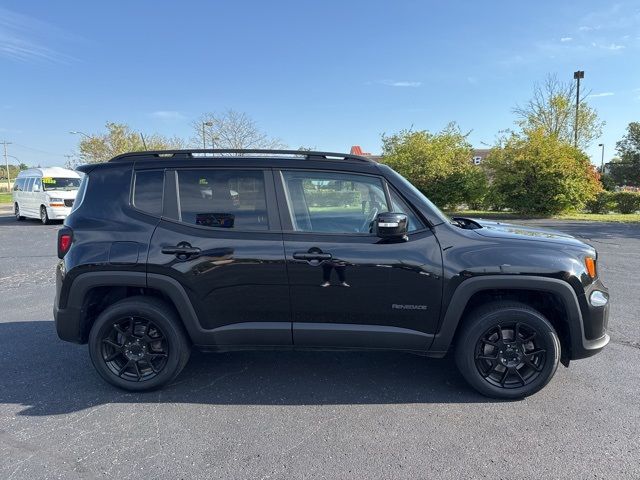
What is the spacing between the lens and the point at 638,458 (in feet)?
7.89

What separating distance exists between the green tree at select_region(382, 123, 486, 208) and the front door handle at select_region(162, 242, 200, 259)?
59.2 feet

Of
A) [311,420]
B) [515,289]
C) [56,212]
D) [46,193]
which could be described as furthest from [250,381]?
[46,193]

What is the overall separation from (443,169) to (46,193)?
17.8 metres

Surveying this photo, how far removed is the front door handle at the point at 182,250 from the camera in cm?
300

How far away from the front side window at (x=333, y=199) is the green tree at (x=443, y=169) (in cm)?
1746

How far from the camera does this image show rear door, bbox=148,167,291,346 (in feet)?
9.84

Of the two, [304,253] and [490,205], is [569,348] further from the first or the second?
[490,205]

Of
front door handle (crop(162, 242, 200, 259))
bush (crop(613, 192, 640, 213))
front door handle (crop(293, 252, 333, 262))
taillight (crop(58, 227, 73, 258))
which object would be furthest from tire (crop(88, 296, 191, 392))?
bush (crop(613, 192, 640, 213))

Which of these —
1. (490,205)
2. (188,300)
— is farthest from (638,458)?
(490,205)

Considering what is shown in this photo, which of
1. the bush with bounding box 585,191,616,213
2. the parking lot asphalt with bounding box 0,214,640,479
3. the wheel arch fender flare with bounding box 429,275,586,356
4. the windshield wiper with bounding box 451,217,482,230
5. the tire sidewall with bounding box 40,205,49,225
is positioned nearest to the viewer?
the parking lot asphalt with bounding box 0,214,640,479

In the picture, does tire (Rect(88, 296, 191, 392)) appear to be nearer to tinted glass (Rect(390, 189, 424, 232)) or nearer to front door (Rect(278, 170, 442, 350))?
front door (Rect(278, 170, 442, 350))

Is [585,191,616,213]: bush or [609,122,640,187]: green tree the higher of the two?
[609,122,640,187]: green tree

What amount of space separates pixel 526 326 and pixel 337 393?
154 centimetres

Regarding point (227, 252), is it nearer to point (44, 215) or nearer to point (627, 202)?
point (44, 215)
